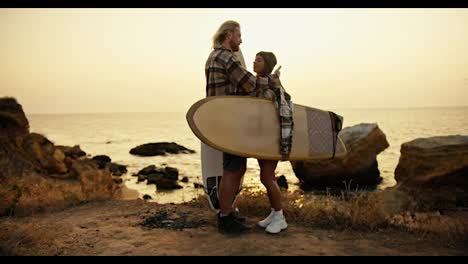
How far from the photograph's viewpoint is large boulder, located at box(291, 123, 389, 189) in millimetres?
14950

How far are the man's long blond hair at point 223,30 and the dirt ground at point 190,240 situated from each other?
2084 mm

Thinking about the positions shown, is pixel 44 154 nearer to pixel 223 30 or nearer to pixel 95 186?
pixel 95 186

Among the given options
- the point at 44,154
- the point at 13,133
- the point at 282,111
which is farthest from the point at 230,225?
the point at 44,154

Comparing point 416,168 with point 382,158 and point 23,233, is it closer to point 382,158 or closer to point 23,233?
point 23,233

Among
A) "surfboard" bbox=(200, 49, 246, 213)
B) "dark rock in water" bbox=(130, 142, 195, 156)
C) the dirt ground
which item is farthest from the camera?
"dark rock in water" bbox=(130, 142, 195, 156)

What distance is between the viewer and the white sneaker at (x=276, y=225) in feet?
13.8

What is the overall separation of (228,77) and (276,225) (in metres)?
1.69

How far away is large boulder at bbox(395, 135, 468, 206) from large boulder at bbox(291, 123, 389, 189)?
3.49 metres

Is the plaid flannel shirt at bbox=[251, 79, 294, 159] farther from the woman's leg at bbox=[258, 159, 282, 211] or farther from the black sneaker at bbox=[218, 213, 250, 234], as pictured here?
the black sneaker at bbox=[218, 213, 250, 234]

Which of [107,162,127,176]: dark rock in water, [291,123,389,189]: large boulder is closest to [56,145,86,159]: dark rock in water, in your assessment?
[107,162,127,176]: dark rock in water

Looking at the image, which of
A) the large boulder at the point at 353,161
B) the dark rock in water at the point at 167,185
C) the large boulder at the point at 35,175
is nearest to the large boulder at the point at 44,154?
the large boulder at the point at 35,175

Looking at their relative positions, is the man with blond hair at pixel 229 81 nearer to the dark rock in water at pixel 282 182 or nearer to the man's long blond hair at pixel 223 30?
the man's long blond hair at pixel 223 30

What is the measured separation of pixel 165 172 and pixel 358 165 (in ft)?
35.4

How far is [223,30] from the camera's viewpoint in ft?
13.6
